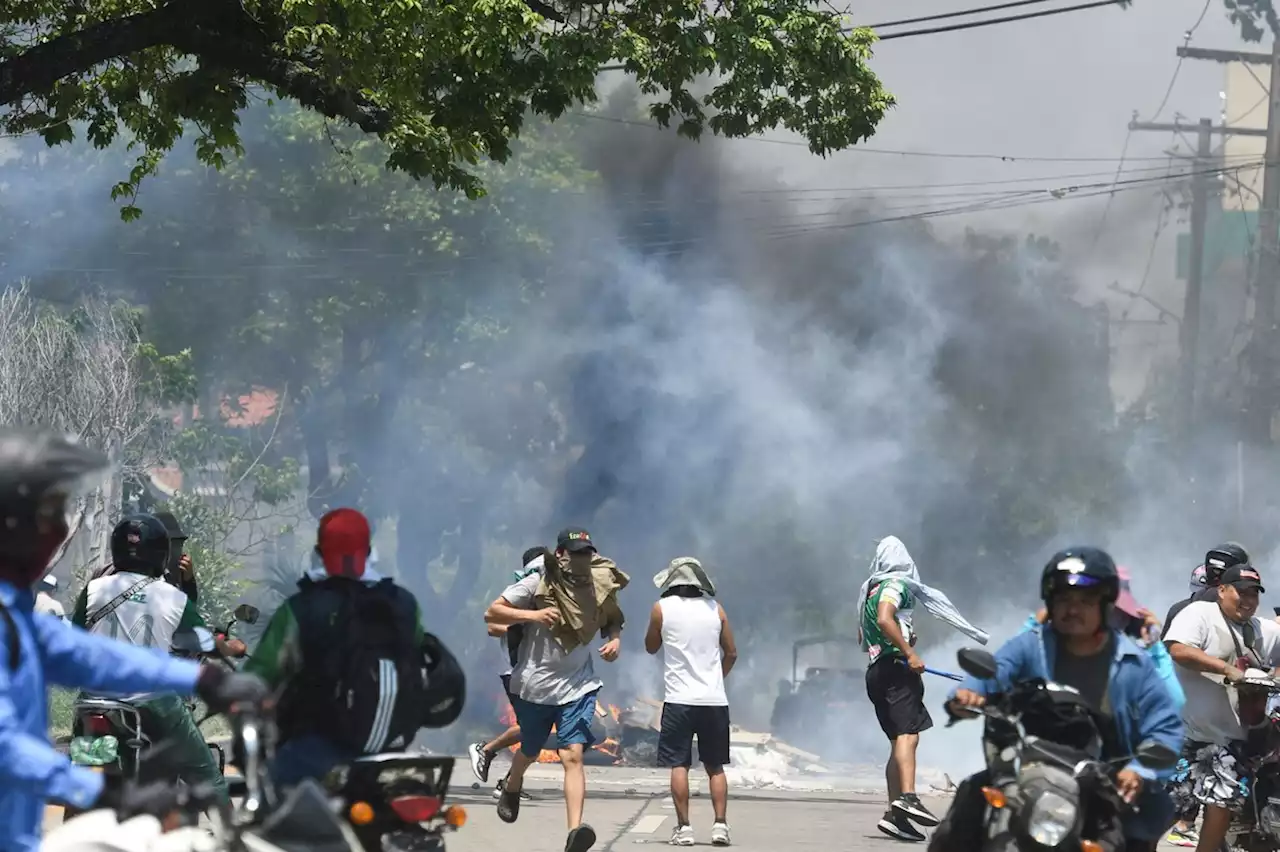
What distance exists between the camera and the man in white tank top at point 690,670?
11.6 meters

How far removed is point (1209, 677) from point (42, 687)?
622 cm

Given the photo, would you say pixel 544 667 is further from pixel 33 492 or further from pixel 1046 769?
pixel 33 492

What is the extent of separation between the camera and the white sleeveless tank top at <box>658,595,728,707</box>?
455 inches

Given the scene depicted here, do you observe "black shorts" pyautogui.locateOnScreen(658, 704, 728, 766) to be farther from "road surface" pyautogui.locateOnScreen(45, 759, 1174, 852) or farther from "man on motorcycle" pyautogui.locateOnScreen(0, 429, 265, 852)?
"man on motorcycle" pyautogui.locateOnScreen(0, 429, 265, 852)

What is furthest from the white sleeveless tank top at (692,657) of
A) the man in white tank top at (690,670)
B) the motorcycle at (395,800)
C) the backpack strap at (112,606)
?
the motorcycle at (395,800)

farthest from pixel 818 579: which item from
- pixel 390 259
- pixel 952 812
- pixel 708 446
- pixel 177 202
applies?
pixel 952 812

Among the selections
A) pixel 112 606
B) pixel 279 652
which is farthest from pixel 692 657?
pixel 279 652

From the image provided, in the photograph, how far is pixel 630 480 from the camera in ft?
133

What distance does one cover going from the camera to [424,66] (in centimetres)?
1261

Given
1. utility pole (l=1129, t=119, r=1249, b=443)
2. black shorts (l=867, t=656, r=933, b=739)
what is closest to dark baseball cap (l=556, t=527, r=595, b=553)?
black shorts (l=867, t=656, r=933, b=739)

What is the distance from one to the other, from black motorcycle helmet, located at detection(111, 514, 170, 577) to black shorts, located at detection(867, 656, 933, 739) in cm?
467

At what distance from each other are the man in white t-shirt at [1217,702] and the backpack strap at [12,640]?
239 inches

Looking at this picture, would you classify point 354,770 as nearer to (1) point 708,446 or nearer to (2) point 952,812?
(2) point 952,812

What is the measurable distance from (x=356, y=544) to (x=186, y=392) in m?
31.9
